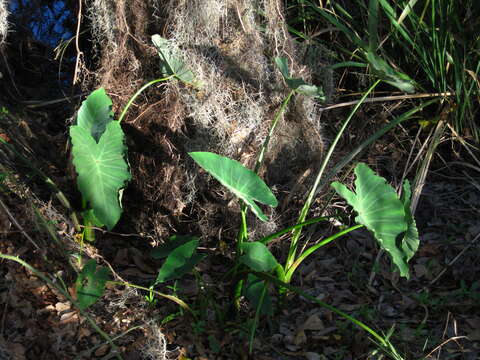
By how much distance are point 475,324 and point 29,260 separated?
5.08 ft

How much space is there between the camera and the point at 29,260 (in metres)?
2.09

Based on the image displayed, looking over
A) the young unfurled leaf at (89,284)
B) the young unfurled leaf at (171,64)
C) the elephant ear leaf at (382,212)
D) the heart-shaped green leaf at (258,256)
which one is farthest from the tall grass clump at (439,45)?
the young unfurled leaf at (89,284)

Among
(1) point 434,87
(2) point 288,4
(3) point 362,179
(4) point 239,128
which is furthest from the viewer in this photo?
(2) point 288,4

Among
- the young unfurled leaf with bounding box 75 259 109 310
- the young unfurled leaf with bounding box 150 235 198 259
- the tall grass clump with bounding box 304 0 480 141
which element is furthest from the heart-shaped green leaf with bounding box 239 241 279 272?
the tall grass clump with bounding box 304 0 480 141

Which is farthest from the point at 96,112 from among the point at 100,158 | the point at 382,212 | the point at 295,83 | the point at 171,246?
the point at 382,212

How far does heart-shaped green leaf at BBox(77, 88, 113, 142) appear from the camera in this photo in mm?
2010

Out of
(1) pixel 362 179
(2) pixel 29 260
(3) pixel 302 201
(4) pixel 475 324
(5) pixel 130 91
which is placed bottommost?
(4) pixel 475 324

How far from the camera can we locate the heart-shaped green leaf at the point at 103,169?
185 cm

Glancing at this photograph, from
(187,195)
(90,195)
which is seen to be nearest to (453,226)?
(187,195)

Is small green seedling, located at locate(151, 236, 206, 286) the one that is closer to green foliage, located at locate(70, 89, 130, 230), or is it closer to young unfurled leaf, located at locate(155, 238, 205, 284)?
young unfurled leaf, located at locate(155, 238, 205, 284)

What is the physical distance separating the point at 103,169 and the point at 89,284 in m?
0.36

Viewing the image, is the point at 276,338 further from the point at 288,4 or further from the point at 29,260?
the point at 288,4

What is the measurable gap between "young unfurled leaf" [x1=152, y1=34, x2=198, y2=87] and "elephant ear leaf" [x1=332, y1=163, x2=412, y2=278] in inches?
28.9

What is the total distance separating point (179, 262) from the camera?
182 cm
